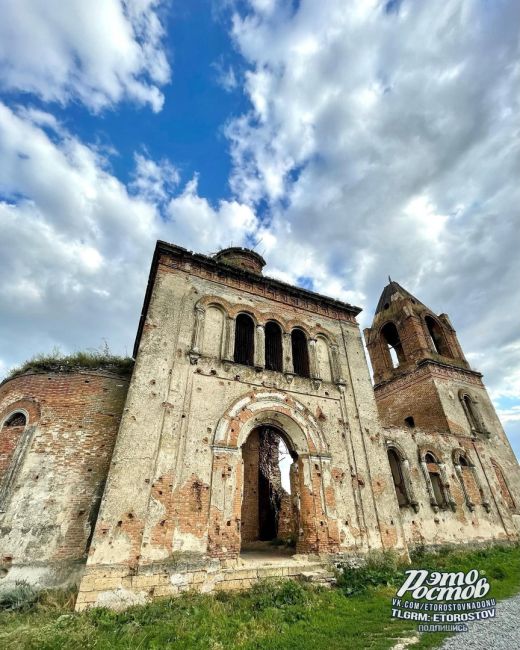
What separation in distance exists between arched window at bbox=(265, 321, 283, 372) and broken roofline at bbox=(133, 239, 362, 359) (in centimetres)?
162

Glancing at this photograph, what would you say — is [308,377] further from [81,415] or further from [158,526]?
[81,415]

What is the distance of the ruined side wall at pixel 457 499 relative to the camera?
1211cm

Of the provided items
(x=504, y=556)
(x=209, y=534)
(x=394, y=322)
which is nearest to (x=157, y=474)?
(x=209, y=534)

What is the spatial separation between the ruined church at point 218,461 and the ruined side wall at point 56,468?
1.1 inches

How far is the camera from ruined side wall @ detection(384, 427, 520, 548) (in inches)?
477

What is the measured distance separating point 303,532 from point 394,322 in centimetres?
1529

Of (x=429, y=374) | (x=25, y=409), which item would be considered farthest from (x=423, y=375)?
(x=25, y=409)

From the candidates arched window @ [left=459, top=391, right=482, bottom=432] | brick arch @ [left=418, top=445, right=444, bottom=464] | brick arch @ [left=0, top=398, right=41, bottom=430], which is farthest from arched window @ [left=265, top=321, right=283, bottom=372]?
arched window @ [left=459, top=391, right=482, bottom=432]

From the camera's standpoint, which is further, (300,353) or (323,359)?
(300,353)

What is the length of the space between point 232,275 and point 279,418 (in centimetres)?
522

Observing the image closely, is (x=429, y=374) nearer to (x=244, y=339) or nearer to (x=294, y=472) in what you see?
(x=244, y=339)

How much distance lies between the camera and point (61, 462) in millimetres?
8242

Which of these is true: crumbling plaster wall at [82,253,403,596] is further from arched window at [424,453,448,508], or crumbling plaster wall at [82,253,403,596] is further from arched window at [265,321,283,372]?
arched window at [424,453,448,508]

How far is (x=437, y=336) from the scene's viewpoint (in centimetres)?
2114
